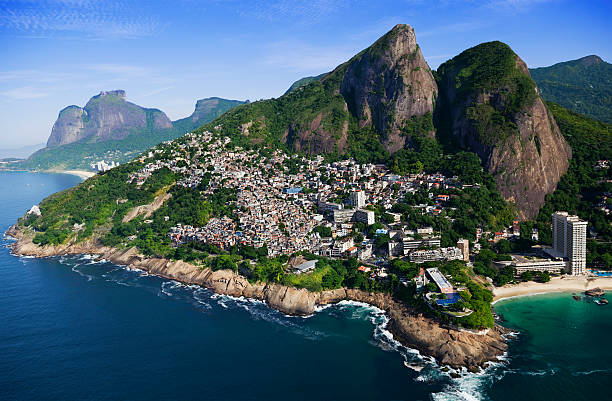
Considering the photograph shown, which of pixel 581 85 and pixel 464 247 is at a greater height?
pixel 581 85

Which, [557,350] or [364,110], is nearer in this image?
[557,350]

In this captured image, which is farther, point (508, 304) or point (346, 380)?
point (508, 304)

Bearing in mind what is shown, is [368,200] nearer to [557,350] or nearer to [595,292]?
[595,292]

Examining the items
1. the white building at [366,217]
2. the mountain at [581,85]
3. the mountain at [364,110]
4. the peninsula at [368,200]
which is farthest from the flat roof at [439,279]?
the mountain at [581,85]

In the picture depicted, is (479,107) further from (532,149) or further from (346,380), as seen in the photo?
(346,380)

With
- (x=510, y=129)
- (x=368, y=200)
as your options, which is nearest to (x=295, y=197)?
(x=368, y=200)

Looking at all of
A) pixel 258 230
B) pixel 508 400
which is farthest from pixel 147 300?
pixel 508 400

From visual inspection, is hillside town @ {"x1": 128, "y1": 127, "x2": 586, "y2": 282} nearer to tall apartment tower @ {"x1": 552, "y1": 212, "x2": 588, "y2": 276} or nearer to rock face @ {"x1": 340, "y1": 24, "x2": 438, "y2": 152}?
tall apartment tower @ {"x1": 552, "y1": 212, "x2": 588, "y2": 276}
